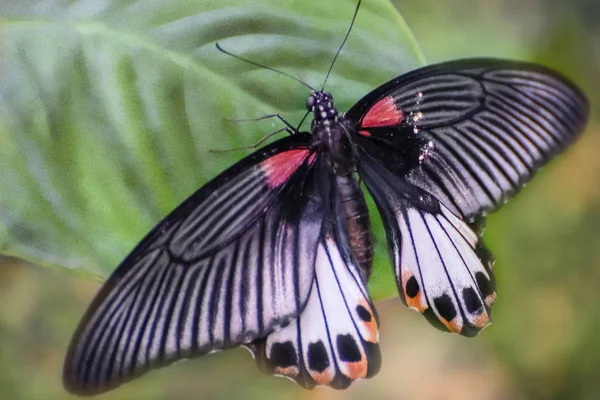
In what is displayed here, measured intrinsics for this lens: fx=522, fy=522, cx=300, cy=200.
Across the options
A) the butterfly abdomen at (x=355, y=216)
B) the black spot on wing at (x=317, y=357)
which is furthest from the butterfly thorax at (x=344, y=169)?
the black spot on wing at (x=317, y=357)

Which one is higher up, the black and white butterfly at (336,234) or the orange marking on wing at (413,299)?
the black and white butterfly at (336,234)

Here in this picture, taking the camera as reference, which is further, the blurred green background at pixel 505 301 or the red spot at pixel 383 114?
the blurred green background at pixel 505 301

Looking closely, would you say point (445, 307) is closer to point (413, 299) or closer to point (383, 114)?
point (413, 299)

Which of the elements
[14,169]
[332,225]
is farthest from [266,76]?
[14,169]

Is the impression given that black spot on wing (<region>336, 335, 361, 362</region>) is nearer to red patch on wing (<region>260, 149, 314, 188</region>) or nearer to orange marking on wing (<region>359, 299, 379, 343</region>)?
orange marking on wing (<region>359, 299, 379, 343</region>)

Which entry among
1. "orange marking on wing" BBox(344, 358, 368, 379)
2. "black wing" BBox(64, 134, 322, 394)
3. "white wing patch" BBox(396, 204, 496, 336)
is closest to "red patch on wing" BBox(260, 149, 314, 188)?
"black wing" BBox(64, 134, 322, 394)

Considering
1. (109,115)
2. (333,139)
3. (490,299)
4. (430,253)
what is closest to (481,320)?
(490,299)

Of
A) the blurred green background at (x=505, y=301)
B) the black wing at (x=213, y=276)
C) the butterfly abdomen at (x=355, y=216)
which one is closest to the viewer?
the black wing at (x=213, y=276)

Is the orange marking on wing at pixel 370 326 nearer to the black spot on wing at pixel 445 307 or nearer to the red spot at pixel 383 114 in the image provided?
the black spot on wing at pixel 445 307

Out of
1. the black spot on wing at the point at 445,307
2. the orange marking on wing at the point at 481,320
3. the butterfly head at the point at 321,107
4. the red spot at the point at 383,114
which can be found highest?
the butterfly head at the point at 321,107
